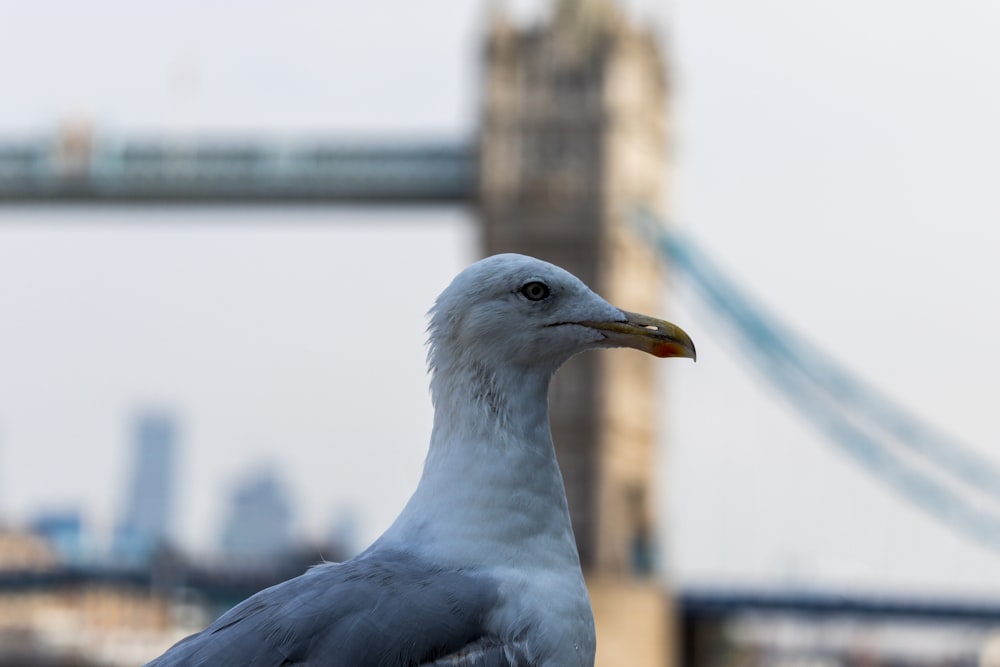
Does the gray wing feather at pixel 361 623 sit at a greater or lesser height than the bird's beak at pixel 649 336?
lesser

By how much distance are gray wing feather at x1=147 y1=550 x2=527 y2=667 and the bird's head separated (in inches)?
12.0

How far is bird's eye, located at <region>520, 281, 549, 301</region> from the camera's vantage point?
2252mm

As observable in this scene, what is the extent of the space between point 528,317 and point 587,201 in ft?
69.8

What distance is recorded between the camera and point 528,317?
2.24 metres

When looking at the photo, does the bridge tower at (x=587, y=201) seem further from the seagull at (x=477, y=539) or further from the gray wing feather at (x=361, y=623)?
the gray wing feather at (x=361, y=623)

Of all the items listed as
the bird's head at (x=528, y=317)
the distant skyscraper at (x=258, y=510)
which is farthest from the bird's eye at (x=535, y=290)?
the distant skyscraper at (x=258, y=510)

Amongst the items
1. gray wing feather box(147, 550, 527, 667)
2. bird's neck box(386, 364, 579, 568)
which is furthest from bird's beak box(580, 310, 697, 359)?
gray wing feather box(147, 550, 527, 667)

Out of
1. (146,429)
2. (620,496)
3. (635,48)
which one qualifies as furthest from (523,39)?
(146,429)

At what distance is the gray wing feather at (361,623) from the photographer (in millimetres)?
1941

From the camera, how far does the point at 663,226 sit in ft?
80.7

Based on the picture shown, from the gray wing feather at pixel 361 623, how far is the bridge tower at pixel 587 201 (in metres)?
20.4

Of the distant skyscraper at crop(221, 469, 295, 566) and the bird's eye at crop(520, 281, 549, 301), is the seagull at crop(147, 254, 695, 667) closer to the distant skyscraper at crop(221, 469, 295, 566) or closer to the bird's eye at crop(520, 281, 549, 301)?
the bird's eye at crop(520, 281, 549, 301)

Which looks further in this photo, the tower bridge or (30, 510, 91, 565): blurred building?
(30, 510, 91, 565): blurred building

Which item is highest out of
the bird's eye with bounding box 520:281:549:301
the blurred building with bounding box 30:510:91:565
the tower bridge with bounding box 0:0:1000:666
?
the bird's eye with bounding box 520:281:549:301
